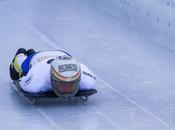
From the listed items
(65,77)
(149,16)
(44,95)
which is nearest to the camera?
(65,77)

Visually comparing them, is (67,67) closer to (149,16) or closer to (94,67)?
(94,67)

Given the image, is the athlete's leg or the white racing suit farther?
the athlete's leg

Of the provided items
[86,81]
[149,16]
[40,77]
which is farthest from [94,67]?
[149,16]

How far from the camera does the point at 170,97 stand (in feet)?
21.9

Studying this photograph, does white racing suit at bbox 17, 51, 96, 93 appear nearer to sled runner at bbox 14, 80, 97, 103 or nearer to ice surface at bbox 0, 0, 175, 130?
sled runner at bbox 14, 80, 97, 103

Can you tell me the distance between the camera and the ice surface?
19.6ft

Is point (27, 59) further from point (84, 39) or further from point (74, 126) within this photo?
point (84, 39)

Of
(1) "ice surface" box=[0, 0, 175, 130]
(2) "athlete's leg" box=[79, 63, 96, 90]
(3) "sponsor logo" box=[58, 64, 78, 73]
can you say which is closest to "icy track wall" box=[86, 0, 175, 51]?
(1) "ice surface" box=[0, 0, 175, 130]

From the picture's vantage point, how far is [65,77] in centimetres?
601

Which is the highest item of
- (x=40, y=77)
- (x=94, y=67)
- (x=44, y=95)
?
(x=40, y=77)

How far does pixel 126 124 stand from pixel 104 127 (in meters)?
0.21

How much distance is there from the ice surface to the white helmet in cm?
19

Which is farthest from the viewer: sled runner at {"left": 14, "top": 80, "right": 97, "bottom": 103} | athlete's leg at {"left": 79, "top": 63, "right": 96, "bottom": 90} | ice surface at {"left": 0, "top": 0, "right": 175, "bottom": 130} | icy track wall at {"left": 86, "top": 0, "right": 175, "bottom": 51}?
icy track wall at {"left": 86, "top": 0, "right": 175, "bottom": 51}

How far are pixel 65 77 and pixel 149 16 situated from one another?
360 cm
